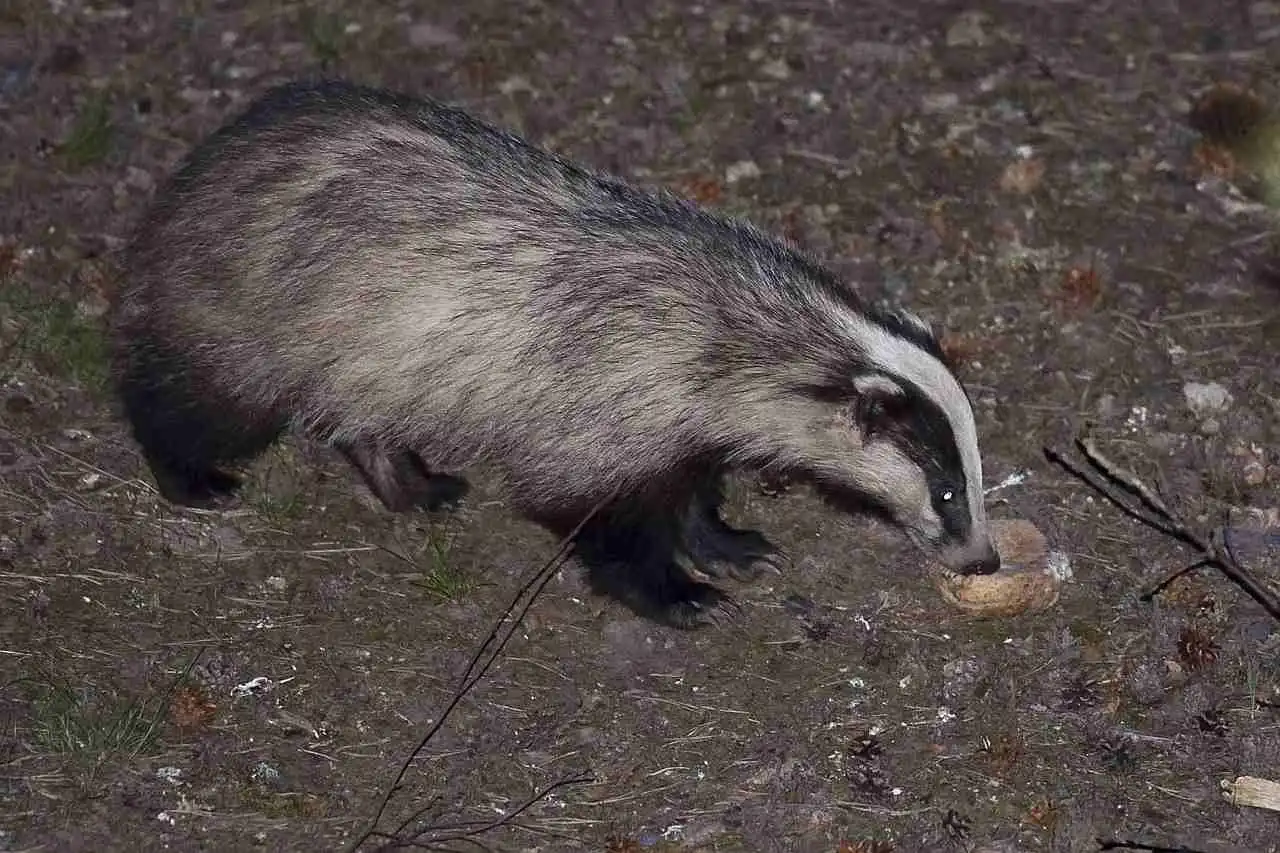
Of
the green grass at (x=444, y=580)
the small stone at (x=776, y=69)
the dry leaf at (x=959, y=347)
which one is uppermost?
the small stone at (x=776, y=69)

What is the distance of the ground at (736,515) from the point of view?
539cm

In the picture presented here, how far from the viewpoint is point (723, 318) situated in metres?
5.62

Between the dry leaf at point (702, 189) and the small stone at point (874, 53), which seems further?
the small stone at point (874, 53)

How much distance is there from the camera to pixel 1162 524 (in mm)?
6312

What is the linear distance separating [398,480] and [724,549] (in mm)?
1351

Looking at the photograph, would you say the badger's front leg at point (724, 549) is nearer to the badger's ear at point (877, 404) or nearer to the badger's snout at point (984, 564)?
the badger's snout at point (984, 564)

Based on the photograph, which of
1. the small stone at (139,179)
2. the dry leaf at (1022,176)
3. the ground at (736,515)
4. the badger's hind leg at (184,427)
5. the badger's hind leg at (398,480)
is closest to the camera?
the ground at (736,515)

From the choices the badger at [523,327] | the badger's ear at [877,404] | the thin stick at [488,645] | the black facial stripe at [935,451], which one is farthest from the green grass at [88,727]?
the black facial stripe at [935,451]

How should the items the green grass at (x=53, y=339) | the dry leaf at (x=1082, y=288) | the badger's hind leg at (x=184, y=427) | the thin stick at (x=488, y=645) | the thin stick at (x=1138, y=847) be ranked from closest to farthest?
the thin stick at (x=1138, y=847), the thin stick at (x=488, y=645), the badger's hind leg at (x=184, y=427), the green grass at (x=53, y=339), the dry leaf at (x=1082, y=288)

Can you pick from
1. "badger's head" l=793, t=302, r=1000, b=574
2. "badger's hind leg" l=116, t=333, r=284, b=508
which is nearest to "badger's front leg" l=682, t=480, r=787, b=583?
"badger's head" l=793, t=302, r=1000, b=574

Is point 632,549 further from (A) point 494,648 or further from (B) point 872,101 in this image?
(B) point 872,101

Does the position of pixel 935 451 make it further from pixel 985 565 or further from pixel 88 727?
pixel 88 727

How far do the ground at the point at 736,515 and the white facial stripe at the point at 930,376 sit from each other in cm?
91

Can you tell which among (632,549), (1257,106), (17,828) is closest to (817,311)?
(632,549)
